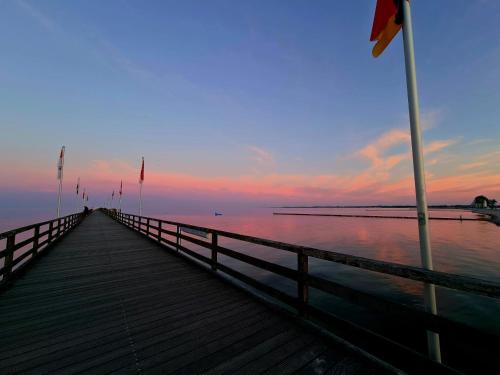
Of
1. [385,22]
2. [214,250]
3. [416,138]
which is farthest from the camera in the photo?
[214,250]

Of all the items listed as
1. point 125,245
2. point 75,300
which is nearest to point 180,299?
point 75,300

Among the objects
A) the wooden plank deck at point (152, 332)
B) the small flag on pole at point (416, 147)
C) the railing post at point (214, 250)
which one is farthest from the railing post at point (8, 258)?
the small flag on pole at point (416, 147)

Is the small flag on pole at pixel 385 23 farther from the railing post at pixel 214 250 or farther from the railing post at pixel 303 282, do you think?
the railing post at pixel 214 250

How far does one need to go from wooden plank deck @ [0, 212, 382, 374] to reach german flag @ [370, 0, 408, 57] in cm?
435

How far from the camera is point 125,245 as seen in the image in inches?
469

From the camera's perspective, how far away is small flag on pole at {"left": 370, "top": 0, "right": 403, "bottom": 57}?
3250 mm

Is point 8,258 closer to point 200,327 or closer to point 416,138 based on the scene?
point 200,327

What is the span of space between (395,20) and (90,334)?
6096mm

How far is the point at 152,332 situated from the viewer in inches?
144

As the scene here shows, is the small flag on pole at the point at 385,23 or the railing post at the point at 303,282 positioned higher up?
the small flag on pole at the point at 385,23

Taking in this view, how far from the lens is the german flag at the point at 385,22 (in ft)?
10.6

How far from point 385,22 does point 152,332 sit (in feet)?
18.5

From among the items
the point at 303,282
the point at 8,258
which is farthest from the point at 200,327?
the point at 8,258

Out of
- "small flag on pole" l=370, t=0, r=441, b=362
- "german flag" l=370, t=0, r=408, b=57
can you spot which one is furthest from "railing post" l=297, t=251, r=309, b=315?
"german flag" l=370, t=0, r=408, b=57
